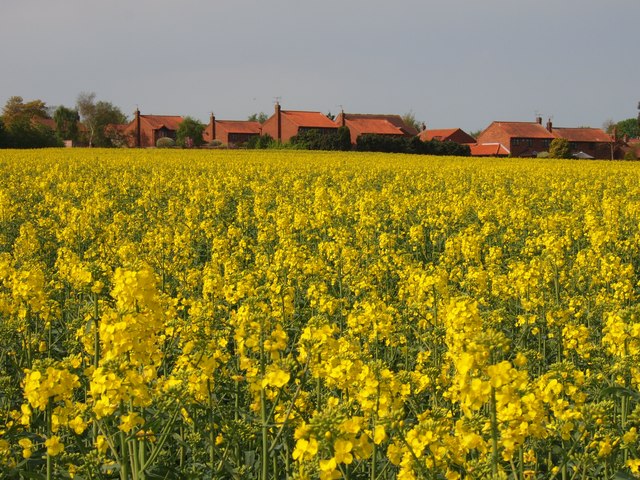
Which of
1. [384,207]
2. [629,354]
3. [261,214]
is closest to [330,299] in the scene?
[629,354]

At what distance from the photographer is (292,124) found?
272ft

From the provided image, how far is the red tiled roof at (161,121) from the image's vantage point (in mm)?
94812

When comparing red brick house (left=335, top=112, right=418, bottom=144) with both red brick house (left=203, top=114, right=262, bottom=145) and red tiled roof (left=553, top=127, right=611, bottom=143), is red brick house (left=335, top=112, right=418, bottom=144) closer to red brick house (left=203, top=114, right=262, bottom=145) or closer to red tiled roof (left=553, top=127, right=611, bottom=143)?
red brick house (left=203, top=114, right=262, bottom=145)

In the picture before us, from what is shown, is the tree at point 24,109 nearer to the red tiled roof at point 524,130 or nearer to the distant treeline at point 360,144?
the distant treeline at point 360,144

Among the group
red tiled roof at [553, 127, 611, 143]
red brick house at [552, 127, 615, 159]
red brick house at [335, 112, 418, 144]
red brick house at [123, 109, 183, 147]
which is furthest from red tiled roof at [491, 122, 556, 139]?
red brick house at [123, 109, 183, 147]

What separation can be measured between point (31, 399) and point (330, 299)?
2.66 metres

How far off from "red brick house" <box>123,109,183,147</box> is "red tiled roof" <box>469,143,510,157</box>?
39371 mm

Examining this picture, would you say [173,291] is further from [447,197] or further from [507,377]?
[447,197]

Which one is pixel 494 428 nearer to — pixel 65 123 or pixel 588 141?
pixel 65 123

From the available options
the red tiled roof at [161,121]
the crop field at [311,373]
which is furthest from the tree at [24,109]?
the crop field at [311,373]

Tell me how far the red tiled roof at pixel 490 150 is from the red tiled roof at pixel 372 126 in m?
9.71

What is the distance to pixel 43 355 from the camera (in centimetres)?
608

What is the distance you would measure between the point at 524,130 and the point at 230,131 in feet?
126

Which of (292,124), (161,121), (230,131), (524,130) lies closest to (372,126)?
(292,124)
